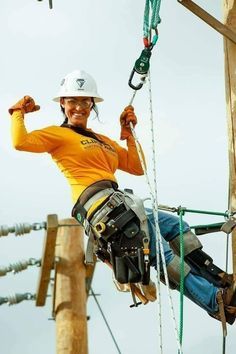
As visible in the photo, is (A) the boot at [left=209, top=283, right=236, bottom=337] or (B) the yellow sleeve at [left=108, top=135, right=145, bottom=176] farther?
(B) the yellow sleeve at [left=108, top=135, right=145, bottom=176]

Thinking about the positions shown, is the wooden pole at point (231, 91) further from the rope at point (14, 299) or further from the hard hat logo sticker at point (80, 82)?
the rope at point (14, 299)

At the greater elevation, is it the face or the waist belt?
the face

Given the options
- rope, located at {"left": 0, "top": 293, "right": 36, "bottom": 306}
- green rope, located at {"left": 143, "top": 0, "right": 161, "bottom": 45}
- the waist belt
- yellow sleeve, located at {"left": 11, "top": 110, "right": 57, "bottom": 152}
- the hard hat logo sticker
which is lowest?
rope, located at {"left": 0, "top": 293, "right": 36, "bottom": 306}

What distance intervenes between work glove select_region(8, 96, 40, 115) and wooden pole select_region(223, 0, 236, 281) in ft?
3.65

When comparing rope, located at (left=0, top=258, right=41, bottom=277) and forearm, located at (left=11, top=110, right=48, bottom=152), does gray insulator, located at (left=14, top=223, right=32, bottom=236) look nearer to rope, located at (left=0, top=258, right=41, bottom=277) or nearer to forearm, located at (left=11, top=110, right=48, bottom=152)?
rope, located at (left=0, top=258, right=41, bottom=277)

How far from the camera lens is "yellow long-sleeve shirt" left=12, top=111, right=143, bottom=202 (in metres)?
5.82

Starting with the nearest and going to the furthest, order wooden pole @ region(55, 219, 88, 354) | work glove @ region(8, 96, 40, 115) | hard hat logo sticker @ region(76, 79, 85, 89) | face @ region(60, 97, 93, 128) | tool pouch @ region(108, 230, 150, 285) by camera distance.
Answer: tool pouch @ region(108, 230, 150, 285), work glove @ region(8, 96, 40, 115), face @ region(60, 97, 93, 128), hard hat logo sticker @ region(76, 79, 85, 89), wooden pole @ region(55, 219, 88, 354)

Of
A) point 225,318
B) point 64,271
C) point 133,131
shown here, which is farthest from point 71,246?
point 225,318

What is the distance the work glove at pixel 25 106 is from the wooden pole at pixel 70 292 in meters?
2.96

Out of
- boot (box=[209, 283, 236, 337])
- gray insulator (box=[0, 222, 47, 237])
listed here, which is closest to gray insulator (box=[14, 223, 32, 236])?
gray insulator (box=[0, 222, 47, 237])

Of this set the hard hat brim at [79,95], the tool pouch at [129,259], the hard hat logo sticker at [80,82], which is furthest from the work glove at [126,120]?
the tool pouch at [129,259]

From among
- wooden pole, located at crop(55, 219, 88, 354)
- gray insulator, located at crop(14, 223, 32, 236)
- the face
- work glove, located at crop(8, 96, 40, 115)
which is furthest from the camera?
gray insulator, located at crop(14, 223, 32, 236)

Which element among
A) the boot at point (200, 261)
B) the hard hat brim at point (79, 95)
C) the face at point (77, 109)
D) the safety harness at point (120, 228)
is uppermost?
the hard hat brim at point (79, 95)

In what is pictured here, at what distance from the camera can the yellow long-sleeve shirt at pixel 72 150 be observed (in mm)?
5816
